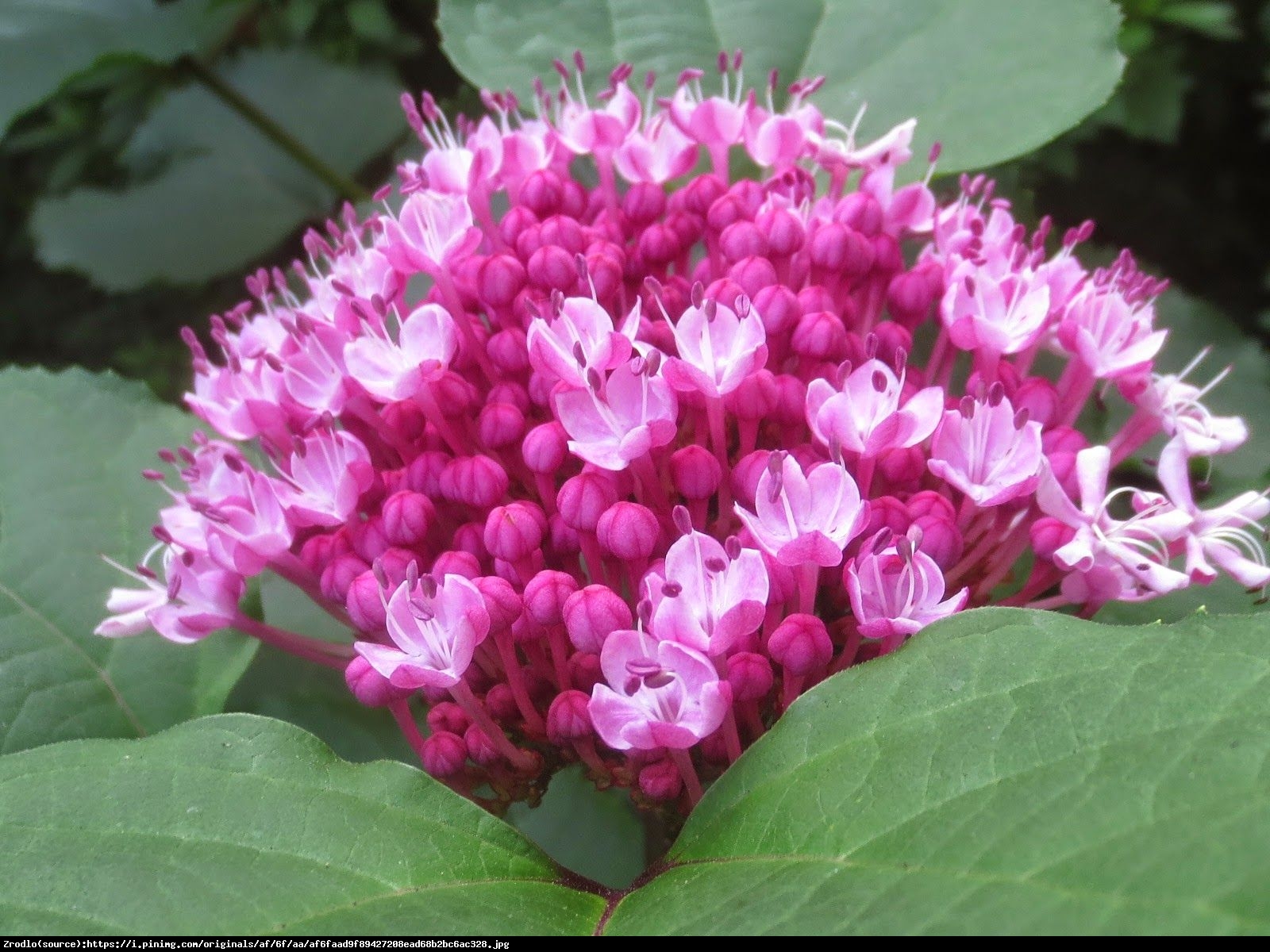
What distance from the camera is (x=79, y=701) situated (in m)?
0.90

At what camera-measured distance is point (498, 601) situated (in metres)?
0.67

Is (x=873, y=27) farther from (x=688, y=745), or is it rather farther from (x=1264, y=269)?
(x=1264, y=269)

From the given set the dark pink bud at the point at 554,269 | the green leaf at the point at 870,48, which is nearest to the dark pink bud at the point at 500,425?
the dark pink bud at the point at 554,269

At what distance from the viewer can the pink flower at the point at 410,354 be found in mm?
776

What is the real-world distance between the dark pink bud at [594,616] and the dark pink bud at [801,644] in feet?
0.30

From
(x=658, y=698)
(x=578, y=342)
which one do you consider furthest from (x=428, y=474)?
(x=658, y=698)

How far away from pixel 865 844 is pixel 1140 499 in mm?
369

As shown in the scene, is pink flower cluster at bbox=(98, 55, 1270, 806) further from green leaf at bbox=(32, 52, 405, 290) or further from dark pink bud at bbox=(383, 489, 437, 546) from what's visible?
green leaf at bbox=(32, 52, 405, 290)

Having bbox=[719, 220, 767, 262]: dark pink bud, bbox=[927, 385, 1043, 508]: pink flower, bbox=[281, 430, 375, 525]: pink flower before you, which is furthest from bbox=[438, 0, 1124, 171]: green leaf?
bbox=[281, 430, 375, 525]: pink flower

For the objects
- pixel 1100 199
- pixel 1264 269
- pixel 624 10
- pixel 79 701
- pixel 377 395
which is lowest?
pixel 1264 269

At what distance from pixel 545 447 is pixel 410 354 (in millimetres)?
130

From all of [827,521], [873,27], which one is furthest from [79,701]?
[873,27]

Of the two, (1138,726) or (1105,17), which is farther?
(1105,17)
